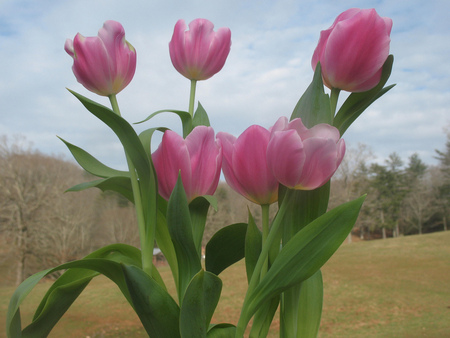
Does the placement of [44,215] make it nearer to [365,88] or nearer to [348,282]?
[348,282]

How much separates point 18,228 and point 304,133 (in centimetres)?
1398

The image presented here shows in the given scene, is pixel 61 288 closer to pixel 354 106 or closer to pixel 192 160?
pixel 192 160

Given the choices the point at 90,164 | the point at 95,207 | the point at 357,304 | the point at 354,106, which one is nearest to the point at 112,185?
the point at 90,164

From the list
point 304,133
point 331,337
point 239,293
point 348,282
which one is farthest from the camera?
point 348,282

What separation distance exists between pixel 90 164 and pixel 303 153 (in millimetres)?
349

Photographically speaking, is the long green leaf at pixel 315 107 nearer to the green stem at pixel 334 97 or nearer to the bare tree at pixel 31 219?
the green stem at pixel 334 97

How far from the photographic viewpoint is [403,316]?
5.73 meters

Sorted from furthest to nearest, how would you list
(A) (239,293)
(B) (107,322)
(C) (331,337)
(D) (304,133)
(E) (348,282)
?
(E) (348,282)
(A) (239,293)
(B) (107,322)
(C) (331,337)
(D) (304,133)

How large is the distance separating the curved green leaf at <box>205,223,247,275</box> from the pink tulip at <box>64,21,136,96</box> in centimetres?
26

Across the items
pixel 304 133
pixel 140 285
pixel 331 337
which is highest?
pixel 304 133

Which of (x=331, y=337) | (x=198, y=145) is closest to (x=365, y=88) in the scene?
(x=198, y=145)

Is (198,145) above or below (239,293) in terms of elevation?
above

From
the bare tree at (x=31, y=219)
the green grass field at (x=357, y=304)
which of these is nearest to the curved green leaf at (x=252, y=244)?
the green grass field at (x=357, y=304)

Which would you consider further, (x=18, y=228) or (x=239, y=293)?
(x=18, y=228)
